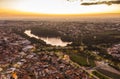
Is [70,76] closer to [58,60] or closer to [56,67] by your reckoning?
[56,67]

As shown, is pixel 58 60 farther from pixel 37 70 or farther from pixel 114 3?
pixel 114 3

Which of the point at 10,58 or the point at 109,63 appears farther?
the point at 10,58

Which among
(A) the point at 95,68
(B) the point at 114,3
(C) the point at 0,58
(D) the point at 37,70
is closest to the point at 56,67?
(D) the point at 37,70

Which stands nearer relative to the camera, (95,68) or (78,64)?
(95,68)

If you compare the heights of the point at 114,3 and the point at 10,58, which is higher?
the point at 114,3

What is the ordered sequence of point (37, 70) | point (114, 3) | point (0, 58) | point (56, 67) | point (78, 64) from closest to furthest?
point (114, 3)
point (37, 70)
point (56, 67)
point (78, 64)
point (0, 58)

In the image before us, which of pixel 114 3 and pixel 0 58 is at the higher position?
pixel 114 3

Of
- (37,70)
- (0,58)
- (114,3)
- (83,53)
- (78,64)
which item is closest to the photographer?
(114,3)

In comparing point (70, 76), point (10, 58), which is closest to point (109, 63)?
point (70, 76)

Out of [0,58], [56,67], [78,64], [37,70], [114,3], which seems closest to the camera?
[114,3]
